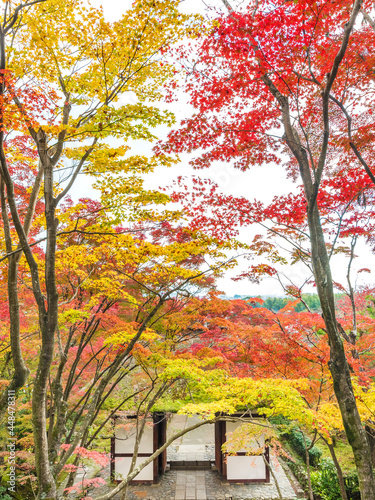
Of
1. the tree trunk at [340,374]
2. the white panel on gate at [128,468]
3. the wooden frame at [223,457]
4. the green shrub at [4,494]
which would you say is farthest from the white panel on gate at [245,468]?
the tree trunk at [340,374]

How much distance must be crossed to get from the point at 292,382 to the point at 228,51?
5.83 m

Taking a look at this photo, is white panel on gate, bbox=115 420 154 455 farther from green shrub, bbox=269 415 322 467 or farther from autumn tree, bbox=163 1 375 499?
autumn tree, bbox=163 1 375 499

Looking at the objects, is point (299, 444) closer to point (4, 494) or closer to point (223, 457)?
point (223, 457)

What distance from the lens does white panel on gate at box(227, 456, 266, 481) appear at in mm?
10492

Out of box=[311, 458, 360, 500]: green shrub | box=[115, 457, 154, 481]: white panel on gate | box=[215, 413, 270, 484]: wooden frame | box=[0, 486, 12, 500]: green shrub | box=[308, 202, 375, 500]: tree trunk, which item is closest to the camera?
box=[308, 202, 375, 500]: tree trunk

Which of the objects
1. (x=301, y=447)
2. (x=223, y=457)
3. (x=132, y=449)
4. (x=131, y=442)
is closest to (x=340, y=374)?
(x=223, y=457)

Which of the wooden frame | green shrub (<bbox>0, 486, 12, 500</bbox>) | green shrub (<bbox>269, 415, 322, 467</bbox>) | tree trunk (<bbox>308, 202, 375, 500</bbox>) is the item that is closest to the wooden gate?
the wooden frame

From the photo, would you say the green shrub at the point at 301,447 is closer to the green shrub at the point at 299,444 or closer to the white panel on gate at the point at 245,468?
the green shrub at the point at 299,444

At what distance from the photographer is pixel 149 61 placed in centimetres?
462

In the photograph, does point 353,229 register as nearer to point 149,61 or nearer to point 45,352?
point 149,61

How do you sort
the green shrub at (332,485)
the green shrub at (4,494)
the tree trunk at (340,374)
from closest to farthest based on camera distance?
the tree trunk at (340,374) → the green shrub at (4,494) → the green shrub at (332,485)

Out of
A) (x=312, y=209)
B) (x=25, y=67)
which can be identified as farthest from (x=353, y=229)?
(x=25, y=67)

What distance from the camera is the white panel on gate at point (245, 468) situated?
413 inches

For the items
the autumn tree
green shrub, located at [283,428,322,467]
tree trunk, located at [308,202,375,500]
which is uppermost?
the autumn tree
